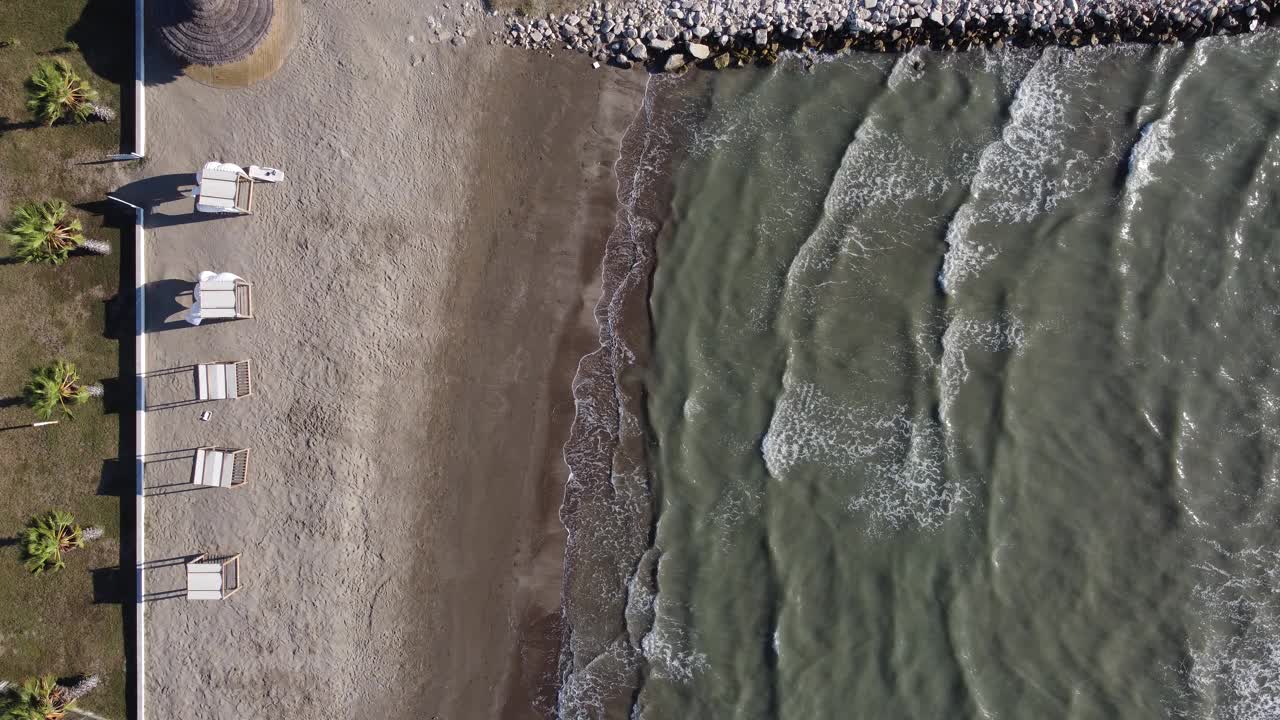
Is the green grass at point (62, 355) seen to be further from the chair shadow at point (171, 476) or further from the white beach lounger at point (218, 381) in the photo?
the white beach lounger at point (218, 381)

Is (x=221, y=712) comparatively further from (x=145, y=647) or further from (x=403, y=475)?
(x=403, y=475)

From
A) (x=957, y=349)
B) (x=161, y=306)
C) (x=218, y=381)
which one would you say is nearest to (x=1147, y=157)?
(x=957, y=349)

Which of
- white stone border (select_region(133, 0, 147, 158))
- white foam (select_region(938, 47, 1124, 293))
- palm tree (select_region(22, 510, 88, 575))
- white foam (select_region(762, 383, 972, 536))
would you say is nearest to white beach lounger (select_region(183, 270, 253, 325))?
white stone border (select_region(133, 0, 147, 158))

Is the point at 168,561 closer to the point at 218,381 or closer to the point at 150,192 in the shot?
the point at 218,381

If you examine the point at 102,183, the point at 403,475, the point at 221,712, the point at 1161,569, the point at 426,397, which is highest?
the point at 102,183

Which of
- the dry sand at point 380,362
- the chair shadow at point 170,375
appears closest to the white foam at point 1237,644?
the dry sand at point 380,362

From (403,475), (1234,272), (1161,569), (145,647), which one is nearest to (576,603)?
(403,475)

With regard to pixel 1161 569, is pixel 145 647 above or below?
below
